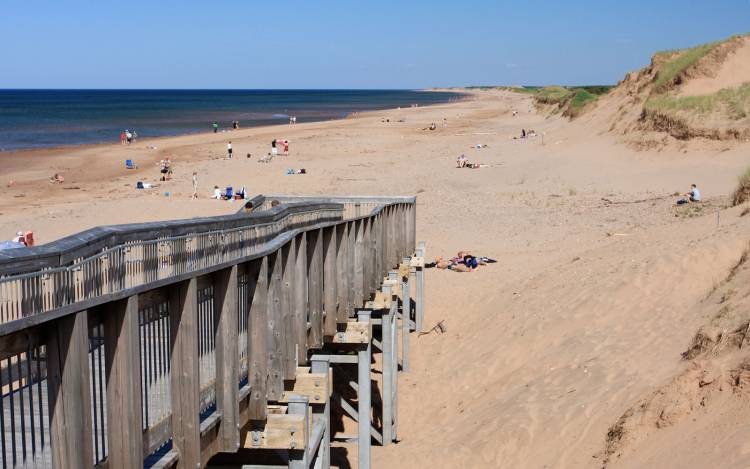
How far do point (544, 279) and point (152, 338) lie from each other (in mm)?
10705

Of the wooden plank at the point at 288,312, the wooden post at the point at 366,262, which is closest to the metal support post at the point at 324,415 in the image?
the wooden plank at the point at 288,312

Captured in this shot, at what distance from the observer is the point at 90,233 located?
3666 mm

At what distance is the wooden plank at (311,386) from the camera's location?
6.92 meters

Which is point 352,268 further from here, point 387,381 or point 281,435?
point 281,435

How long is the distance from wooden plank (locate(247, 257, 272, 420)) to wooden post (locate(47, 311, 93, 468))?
8.06ft

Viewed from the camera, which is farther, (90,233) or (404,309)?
(404,309)

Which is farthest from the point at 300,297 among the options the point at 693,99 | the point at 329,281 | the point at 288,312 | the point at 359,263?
the point at 693,99

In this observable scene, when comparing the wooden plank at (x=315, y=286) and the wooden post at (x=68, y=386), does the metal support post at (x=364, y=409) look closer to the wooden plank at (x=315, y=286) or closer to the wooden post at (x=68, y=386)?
the wooden plank at (x=315, y=286)

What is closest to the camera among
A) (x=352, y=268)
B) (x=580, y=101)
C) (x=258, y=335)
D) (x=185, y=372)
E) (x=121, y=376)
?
(x=121, y=376)

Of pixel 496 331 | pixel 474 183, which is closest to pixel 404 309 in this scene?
pixel 496 331

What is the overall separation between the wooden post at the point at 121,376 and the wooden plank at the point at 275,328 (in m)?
2.27

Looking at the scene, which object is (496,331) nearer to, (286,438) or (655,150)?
(286,438)

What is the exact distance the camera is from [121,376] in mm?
3922

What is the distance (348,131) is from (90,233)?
2389 inches
